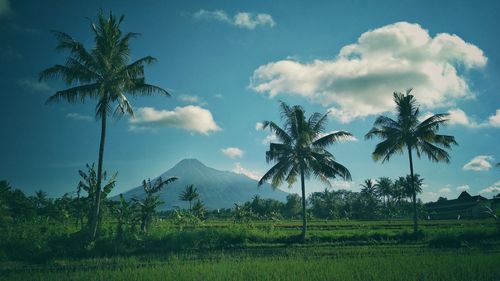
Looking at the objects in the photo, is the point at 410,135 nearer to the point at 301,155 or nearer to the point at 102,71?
the point at 301,155

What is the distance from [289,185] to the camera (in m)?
24.3

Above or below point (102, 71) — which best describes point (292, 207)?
below

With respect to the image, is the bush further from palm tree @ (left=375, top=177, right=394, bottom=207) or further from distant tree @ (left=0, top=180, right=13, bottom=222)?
palm tree @ (left=375, top=177, right=394, bottom=207)

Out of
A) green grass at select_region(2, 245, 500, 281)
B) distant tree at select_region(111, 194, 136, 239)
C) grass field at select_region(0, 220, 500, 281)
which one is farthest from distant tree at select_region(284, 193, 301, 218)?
green grass at select_region(2, 245, 500, 281)

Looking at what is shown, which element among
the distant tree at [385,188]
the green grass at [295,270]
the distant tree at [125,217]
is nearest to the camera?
the green grass at [295,270]

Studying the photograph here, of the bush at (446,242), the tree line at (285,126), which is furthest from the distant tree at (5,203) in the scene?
the bush at (446,242)

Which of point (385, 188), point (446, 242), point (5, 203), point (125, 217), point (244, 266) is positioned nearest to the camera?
point (244, 266)

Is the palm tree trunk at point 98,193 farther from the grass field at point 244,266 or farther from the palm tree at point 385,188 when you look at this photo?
the palm tree at point 385,188

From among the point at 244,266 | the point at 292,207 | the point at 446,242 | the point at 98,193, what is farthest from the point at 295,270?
the point at 292,207

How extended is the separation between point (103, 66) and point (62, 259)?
9796mm

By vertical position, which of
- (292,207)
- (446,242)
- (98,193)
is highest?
(98,193)

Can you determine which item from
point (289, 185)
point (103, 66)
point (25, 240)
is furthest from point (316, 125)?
point (25, 240)

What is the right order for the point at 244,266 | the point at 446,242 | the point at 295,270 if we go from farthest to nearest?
the point at 446,242
the point at 244,266
the point at 295,270

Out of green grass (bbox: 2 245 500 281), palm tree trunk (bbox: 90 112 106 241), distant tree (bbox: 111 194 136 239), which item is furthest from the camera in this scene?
distant tree (bbox: 111 194 136 239)
